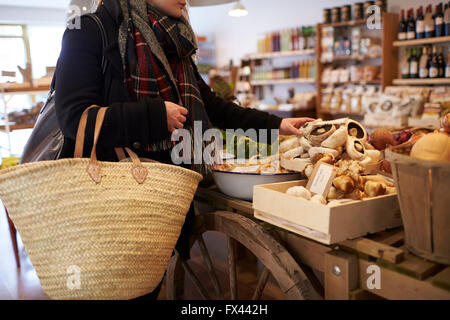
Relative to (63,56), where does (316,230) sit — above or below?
below

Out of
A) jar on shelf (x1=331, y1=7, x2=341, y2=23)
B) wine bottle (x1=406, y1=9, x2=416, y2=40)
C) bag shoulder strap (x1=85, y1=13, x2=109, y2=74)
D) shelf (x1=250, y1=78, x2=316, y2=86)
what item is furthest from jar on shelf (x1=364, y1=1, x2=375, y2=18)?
bag shoulder strap (x1=85, y1=13, x2=109, y2=74)

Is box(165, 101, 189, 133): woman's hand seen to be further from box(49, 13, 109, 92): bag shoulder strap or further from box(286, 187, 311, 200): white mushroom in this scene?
box(286, 187, 311, 200): white mushroom

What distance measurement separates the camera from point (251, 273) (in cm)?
262

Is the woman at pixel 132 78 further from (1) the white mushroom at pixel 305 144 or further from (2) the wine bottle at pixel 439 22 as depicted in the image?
(2) the wine bottle at pixel 439 22

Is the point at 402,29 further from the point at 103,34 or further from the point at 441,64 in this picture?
the point at 103,34

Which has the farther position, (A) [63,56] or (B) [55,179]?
(A) [63,56]

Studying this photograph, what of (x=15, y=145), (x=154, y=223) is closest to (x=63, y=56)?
(x=154, y=223)

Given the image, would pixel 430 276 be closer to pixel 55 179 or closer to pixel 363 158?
pixel 363 158

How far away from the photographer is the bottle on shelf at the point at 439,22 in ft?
13.9

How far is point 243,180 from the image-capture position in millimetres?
1286

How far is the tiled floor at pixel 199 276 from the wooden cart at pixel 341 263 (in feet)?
3.58

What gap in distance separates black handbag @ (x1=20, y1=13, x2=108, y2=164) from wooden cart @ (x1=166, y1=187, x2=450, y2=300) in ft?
1.81

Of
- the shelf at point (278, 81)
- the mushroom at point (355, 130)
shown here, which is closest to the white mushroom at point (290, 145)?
the mushroom at point (355, 130)
